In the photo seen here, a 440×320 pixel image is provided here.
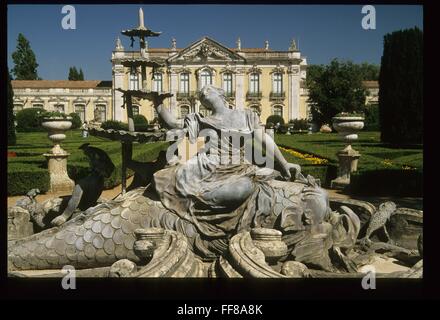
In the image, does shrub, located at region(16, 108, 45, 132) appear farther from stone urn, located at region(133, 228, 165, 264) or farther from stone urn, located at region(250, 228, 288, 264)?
stone urn, located at region(250, 228, 288, 264)

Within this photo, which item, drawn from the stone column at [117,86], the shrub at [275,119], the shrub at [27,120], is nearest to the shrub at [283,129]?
the shrub at [275,119]

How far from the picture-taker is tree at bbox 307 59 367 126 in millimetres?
31375

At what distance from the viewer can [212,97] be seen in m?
3.83

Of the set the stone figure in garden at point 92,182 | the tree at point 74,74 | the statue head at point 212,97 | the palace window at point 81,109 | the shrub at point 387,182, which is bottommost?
the shrub at point 387,182

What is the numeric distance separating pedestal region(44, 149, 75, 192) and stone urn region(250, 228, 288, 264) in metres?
5.95

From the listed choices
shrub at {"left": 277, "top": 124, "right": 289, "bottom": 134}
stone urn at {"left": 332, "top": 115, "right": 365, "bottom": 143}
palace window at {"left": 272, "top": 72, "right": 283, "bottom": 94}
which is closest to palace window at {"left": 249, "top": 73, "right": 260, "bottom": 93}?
palace window at {"left": 272, "top": 72, "right": 283, "bottom": 94}

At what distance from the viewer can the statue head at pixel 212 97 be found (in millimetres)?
3822

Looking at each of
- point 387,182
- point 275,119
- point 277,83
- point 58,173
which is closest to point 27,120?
point 275,119

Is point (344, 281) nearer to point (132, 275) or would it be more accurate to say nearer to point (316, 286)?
point (316, 286)

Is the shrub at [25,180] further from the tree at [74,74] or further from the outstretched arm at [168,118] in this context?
the tree at [74,74]

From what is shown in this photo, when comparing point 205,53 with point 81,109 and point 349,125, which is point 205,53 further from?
point 349,125

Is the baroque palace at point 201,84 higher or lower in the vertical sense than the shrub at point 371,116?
higher

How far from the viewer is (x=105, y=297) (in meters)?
3.06

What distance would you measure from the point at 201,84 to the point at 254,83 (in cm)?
506
